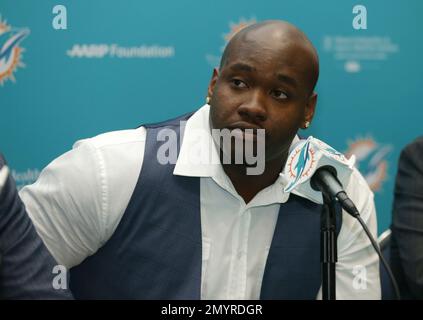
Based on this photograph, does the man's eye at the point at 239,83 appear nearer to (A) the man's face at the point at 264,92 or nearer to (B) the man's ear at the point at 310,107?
(A) the man's face at the point at 264,92

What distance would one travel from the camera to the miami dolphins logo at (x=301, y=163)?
99 centimetres

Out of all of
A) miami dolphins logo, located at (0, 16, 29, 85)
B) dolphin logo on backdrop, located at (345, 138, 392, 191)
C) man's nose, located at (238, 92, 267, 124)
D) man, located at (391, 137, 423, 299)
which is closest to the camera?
man's nose, located at (238, 92, 267, 124)

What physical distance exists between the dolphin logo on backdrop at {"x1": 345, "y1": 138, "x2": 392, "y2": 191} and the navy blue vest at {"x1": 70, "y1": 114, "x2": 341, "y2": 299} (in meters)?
0.97

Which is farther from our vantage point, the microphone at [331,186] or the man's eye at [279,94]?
the man's eye at [279,94]

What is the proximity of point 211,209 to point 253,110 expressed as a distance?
0.84 feet

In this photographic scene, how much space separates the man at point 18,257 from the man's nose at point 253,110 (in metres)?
0.48

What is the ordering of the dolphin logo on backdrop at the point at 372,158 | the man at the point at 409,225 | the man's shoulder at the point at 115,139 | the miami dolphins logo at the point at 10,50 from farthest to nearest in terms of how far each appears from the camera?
the dolphin logo on backdrop at the point at 372,158
the miami dolphins logo at the point at 10,50
the man at the point at 409,225
the man's shoulder at the point at 115,139

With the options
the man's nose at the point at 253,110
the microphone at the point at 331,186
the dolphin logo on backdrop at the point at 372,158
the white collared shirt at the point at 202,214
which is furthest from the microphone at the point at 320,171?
the dolphin logo on backdrop at the point at 372,158

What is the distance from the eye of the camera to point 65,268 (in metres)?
1.26

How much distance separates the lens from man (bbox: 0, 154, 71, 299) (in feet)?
3.28

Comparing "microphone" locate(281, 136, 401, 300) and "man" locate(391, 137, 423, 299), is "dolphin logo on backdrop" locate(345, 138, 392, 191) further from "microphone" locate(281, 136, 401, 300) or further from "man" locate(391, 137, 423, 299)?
"microphone" locate(281, 136, 401, 300)

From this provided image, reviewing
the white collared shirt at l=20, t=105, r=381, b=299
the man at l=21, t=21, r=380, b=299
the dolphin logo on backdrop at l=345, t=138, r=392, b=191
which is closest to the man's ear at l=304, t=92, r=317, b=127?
the man at l=21, t=21, r=380, b=299
